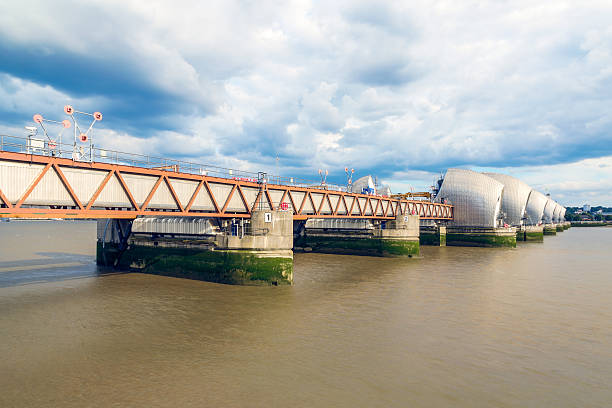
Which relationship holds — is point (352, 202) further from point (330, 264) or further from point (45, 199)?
point (45, 199)

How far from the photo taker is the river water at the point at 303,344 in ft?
43.0

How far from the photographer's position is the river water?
43.0ft

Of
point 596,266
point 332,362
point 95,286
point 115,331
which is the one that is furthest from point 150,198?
point 596,266

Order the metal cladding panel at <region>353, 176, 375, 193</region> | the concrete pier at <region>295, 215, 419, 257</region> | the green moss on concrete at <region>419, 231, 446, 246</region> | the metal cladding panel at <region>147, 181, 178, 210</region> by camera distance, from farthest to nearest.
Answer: the metal cladding panel at <region>353, 176, 375, 193</region>
the green moss on concrete at <region>419, 231, 446, 246</region>
the concrete pier at <region>295, 215, 419, 257</region>
the metal cladding panel at <region>147, 181, 178, 210</region>

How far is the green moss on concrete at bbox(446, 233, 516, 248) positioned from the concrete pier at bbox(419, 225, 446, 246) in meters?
7.18

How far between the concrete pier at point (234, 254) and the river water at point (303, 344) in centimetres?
147

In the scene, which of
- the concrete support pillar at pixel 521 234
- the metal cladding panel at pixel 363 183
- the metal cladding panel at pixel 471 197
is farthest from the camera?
the metal cladding panel at pixel 363 183

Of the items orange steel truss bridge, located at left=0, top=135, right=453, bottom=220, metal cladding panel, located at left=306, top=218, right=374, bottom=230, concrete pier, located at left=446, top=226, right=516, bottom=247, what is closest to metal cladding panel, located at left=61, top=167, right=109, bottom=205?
orange steel truss bridge, located at left=0, top=135, right=453, bottom=220

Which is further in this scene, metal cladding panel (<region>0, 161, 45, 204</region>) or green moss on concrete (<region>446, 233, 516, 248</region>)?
green moss on concrete (<region>446, 233, 516, 248</region>)

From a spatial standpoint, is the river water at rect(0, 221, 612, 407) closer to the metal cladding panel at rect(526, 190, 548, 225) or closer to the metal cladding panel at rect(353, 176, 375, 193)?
the metal cladding panel at rect(353, 176, 375, 193)

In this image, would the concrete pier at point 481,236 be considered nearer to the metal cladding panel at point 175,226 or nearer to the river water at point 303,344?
the river water at point 303,344

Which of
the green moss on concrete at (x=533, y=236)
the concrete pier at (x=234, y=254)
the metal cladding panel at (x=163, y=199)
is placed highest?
the metal cladding panel at (x=163, y=199)

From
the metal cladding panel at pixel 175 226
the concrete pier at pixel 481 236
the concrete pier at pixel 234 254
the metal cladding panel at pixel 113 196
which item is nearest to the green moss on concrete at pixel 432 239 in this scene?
the concrete pier at pixel 481 236

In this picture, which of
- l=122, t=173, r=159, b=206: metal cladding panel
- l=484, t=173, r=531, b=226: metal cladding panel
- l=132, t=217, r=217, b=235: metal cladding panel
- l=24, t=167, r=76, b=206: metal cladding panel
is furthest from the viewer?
l=484, t=173, r=531, b=226: metal cladding panel
